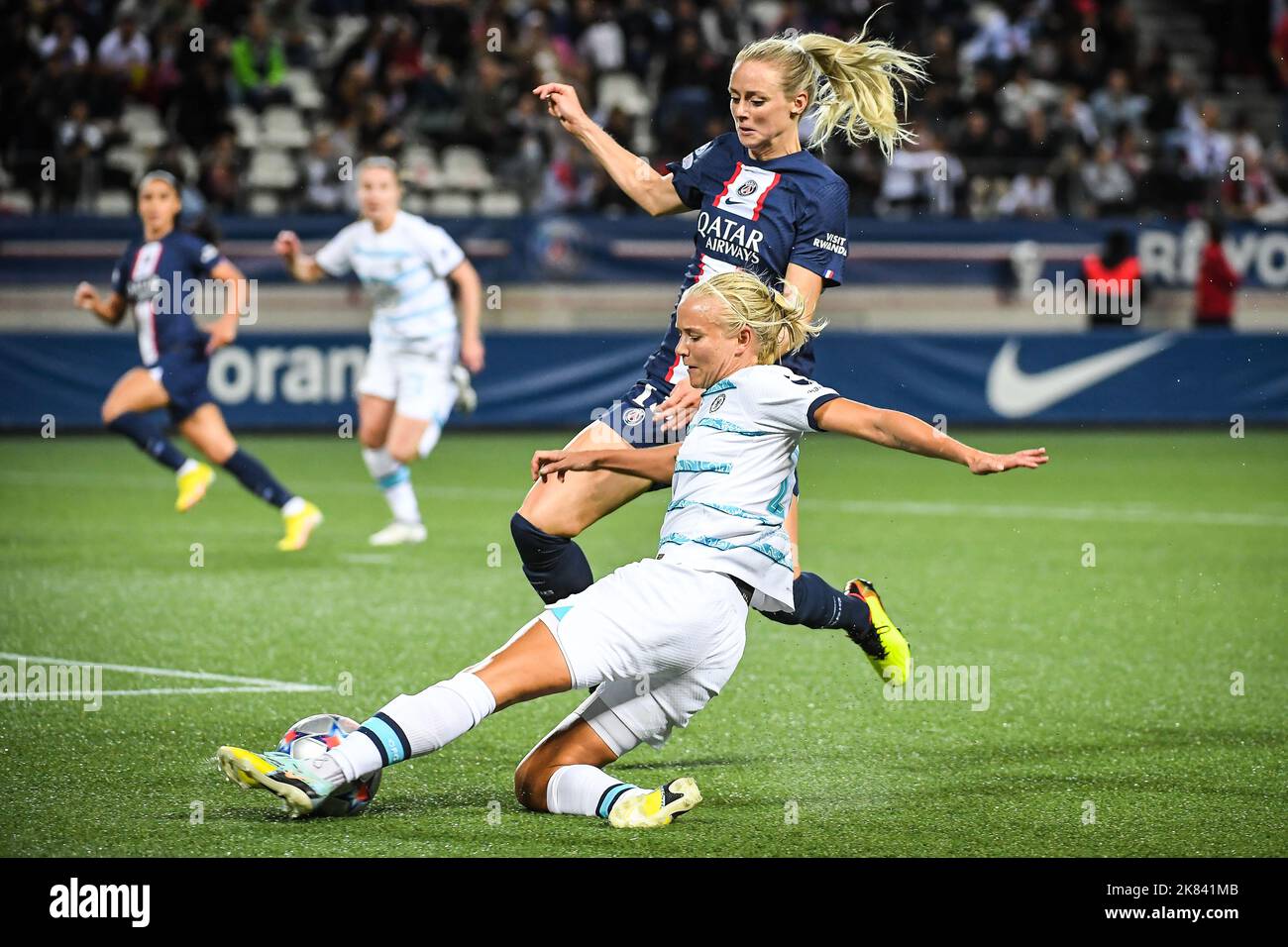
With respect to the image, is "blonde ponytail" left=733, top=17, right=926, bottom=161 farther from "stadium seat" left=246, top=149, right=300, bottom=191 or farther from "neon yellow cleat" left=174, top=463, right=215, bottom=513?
"stadium seat" left=246, top=149, right=300, bottom=191

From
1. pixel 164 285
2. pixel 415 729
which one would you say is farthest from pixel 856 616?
pixel 164 285

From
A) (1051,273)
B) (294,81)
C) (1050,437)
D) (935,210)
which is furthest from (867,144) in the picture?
(294,81)

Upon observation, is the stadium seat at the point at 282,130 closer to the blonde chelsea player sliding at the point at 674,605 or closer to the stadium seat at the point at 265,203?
the stadium seat at the point at 265,203

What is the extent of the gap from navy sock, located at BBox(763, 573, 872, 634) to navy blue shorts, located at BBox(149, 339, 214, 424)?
6.23 meters

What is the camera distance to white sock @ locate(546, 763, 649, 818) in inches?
202

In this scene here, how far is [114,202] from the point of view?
750 inches

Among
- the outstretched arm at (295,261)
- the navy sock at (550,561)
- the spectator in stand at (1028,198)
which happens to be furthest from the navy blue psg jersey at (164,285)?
the spectator in stand at (1028,198)

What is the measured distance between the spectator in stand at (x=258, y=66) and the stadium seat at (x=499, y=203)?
2448mm

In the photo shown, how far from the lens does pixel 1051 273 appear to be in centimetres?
2056

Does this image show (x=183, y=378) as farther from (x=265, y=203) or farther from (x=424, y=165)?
(x=424, y=165)

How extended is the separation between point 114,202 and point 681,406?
593 inches

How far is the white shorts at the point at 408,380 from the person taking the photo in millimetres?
11836
